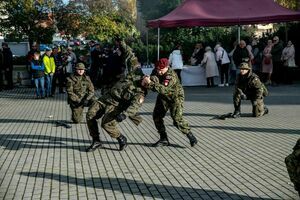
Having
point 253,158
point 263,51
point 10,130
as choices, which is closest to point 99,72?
point 263,51

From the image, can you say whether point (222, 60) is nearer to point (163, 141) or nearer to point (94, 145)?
point (163, 141)

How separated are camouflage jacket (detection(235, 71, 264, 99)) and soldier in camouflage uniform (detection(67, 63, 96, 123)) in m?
3.60

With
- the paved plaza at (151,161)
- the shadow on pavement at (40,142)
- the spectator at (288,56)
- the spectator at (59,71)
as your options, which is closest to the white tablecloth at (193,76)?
the spectator at (288,56)

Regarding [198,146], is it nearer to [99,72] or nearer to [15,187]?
[15,187]

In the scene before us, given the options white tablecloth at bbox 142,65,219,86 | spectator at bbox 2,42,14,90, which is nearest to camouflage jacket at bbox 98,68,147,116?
white tablecloth at bbox 142,65,219,86

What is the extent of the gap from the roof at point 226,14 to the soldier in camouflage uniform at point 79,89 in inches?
330

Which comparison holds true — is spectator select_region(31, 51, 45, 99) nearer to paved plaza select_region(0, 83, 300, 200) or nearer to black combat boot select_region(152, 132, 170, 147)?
paved plaza select_region(0, 83, 300, 200)

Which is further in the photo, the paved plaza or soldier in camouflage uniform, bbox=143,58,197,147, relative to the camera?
soldier in camouflage uniform, bbox=143,58,197,147

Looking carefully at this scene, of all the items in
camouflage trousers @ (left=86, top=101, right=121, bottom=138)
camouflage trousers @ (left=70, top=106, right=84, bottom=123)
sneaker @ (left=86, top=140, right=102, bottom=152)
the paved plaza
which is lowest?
the paved plaza

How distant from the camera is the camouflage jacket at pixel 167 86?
302 inches

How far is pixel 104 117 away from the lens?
26.2 feet

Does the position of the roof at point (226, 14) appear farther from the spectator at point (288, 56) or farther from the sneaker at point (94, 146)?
the sneaker at point (94, 146)

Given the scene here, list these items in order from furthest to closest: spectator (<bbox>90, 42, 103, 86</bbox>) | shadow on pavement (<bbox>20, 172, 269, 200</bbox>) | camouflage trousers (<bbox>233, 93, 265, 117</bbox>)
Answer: spectator (<bbox>90, 42, 103, 86</bbox>) < camouflage trousers (<bbox>233, 93, 265, 117</bbox>) < shadow on pavement (<bbox>20, 172, 269, 200</bbox>)

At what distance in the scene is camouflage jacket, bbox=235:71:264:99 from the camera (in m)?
11.7
